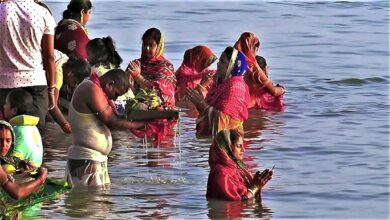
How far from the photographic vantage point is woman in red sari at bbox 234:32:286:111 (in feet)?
53.6

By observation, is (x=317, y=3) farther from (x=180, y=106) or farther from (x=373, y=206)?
(x=373, y=206)

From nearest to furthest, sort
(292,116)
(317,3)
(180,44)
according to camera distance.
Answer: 1. (292,116)
2. (180,44)
3. (317,3)

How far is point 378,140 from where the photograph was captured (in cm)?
1552

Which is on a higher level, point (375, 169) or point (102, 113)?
point (102, 113)

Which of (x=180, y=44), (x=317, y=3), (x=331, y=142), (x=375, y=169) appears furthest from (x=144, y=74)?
(x=317, y=3)

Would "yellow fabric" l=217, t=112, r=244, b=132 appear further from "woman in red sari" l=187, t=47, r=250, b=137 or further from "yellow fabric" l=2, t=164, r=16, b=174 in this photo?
"yellow fabric" l=2, t=164, r=16, b=174

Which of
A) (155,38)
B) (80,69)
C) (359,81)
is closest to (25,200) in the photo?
(80,69)

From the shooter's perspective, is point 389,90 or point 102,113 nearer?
point 102,113

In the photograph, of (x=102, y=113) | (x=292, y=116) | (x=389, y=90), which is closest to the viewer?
(x=102, y=113)

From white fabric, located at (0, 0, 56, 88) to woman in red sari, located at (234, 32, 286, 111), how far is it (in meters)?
4.71

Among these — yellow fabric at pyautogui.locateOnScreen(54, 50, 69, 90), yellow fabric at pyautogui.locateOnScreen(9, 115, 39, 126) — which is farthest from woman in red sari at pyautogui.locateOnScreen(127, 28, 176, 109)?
yellow fabric at pyautogui.locateOnScreen(9, 115, 39, 126)

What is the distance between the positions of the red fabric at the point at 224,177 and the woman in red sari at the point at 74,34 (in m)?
3.69

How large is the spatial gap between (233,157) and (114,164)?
2371mm

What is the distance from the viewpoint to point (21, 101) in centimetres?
1119
